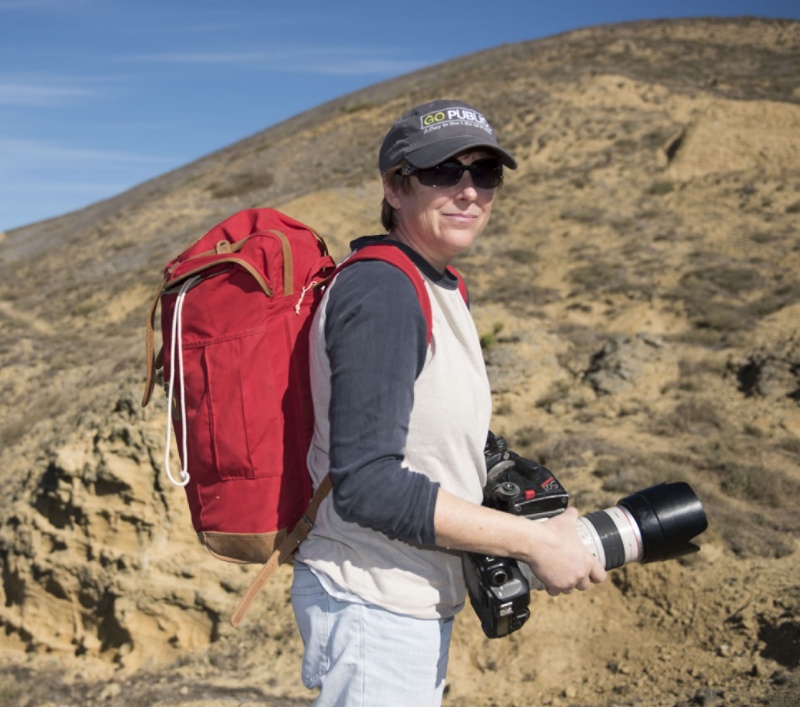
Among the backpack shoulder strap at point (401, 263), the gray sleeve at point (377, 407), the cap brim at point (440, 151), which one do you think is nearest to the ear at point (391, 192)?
the cap brim at point (440, 151)

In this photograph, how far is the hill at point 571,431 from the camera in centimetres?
431

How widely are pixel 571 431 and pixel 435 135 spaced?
18.4ft

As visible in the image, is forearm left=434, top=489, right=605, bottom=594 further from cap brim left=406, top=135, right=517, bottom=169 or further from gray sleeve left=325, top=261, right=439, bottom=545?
cap brim left=406, top=135, right=517, bottom=169

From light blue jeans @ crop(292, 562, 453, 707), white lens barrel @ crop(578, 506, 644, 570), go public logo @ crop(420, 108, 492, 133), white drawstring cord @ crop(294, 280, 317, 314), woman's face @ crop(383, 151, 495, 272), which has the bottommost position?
light blue jeans @ crop(292, 562, 453, 707)

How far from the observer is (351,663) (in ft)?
5.13

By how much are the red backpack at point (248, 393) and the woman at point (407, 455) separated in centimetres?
7

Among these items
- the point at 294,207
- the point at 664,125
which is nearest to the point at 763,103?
the point at 664,125

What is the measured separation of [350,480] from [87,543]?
513 centimetres

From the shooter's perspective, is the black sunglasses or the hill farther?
the hill

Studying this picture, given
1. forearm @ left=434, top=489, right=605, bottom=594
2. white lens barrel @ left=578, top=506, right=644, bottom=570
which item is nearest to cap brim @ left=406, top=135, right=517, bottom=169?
forearm @ left=434, top=489, right=605, bottom=594

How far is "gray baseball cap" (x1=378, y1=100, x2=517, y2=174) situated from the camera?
1579 mm

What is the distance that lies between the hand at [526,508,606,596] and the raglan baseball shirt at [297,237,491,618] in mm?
224

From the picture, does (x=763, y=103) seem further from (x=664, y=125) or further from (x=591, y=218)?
(x=591, y=218)

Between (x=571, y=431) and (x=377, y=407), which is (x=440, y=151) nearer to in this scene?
(x=377, y=407)
